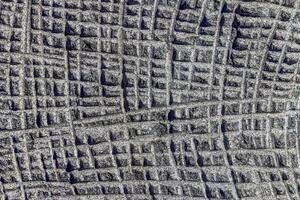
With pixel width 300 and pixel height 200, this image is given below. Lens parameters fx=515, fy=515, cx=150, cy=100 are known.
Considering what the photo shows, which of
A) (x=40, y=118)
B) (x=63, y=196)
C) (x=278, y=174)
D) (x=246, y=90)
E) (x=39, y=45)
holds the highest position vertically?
(x=39, y=45)

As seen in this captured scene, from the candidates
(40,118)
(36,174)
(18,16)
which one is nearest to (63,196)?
(36,174)

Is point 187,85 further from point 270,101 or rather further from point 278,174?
point 278,174

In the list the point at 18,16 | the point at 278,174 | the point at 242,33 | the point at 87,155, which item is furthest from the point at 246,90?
the point at 18,16

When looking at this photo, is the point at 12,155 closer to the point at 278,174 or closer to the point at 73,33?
the point at 73,33

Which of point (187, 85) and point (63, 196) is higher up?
point (187, 85)

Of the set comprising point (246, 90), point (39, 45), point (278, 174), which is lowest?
point (278, 174)

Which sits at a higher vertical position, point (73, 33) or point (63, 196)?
point (73, 33)
